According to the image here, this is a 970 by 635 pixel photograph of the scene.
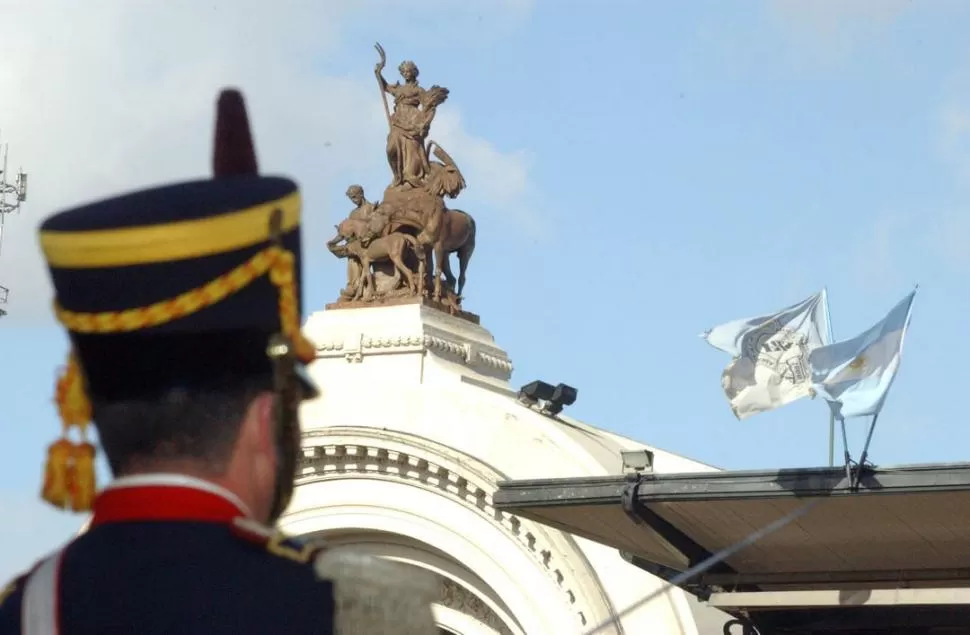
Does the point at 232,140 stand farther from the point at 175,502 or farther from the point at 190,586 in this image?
the point at 190,586

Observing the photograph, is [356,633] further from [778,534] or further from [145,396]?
[778,534]

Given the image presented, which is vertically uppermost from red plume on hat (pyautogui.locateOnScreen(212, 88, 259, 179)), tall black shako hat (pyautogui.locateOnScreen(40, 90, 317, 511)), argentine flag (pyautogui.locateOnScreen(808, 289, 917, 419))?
argentine flag (pyautogui.locateOnScreen(808, 289, 917, 419))

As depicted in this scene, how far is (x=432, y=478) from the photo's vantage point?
20.7 meters

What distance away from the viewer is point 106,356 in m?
2.59

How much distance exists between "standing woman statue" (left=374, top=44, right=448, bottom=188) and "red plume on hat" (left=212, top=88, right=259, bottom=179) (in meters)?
20.3

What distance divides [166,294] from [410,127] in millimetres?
20641

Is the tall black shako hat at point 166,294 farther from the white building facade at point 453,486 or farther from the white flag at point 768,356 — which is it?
the white building facade at point 453,486

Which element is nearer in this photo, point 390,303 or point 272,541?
point 272,541

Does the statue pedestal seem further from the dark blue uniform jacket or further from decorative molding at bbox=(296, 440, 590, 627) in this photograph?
the dark blue uniform jacket

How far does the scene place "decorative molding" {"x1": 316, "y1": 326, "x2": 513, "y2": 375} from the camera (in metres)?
21.8

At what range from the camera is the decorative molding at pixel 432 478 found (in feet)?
66.0

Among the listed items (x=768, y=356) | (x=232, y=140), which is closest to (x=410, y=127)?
(x=768, y=356)

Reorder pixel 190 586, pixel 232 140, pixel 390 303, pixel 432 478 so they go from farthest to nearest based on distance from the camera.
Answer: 1. pixel 390 303
2. pixel 432 478
3. pixel 232 140
4. pixel 190 586

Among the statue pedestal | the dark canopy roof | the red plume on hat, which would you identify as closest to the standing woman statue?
the statue pedestal
